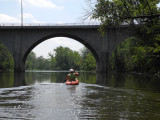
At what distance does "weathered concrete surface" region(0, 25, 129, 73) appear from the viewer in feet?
115

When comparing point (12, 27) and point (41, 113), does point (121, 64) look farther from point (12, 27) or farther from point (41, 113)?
point (41, 113)

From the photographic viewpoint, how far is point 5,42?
36125mm

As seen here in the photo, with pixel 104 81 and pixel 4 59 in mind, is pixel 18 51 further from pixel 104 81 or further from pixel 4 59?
pixel 4 59

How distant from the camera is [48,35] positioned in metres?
36.4

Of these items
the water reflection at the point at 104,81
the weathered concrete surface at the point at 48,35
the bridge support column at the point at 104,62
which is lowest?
the water reflection at the point at 104,81

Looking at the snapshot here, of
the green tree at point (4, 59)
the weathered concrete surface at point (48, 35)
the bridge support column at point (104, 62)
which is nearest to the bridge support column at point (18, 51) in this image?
the weathered concrete surface at point (48, 35)

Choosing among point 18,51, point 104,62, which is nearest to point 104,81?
point 104,62

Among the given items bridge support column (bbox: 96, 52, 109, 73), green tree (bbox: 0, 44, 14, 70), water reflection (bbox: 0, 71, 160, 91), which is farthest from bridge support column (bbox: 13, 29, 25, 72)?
green tree (bbox: 0, 44, 14, 70)

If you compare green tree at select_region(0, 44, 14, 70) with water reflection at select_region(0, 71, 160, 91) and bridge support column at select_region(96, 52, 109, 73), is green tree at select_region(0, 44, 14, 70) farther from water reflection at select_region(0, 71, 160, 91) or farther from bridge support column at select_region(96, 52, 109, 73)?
water reflection at select_region(0, 71, 160, 91)

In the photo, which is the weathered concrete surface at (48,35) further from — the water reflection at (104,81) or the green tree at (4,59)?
the green tree at (4,59)

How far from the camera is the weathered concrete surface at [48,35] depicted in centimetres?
3513

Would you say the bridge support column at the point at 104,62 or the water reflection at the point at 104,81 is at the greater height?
the bridge support column at the point at 104,62

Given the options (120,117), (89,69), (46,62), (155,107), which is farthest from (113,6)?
(46,62)

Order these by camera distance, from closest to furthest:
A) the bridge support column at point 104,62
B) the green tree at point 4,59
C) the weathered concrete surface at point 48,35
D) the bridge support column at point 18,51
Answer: the bridge support column at point 104,62
the weathered concrete surface at point 48,35
the bridge support column at point 18,51
the green tree at point 4,59
